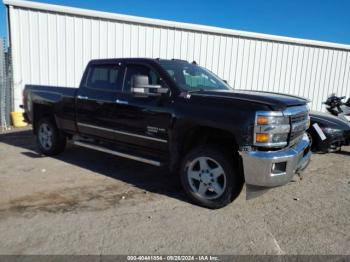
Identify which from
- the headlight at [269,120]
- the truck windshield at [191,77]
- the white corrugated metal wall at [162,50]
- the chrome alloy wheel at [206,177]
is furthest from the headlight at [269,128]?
the white corrugated metal wall at [162,50]

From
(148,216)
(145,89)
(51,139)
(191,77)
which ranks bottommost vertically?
(148,216)

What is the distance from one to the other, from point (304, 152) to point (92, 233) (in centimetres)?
299

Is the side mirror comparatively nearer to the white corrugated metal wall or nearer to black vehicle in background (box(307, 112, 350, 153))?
black vehicle in background (box(307, 112, 350, 153))

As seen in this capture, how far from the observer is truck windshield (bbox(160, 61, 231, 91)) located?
4.63m

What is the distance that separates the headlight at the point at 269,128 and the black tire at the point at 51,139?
423 centimetres

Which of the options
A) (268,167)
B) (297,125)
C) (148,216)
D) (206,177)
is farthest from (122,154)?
(297,125)

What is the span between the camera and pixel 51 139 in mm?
6406

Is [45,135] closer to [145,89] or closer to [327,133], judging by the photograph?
[145,89]

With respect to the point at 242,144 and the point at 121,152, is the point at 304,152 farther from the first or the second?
the point at 121,152

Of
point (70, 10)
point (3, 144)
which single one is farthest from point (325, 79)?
point (3, 144)

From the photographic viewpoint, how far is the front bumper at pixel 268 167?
3.57 meters

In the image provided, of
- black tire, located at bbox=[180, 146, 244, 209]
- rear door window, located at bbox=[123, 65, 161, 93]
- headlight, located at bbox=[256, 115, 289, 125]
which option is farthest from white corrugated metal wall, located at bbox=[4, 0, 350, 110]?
headlight, located at bbox=[256, 115, 289, 125]

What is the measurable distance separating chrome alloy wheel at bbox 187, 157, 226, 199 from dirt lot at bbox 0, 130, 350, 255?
231mm

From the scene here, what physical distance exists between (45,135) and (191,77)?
3465 millimetres
